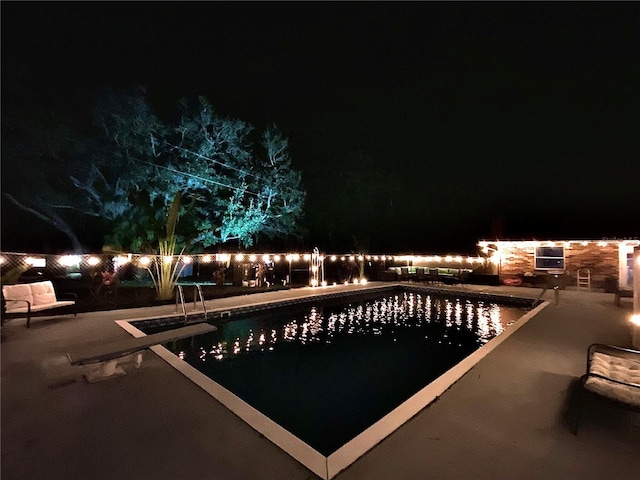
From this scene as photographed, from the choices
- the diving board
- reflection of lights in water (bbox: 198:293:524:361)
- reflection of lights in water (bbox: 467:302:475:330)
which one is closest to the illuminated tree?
reflection of lights in water (bbox: 198:293:524:361)

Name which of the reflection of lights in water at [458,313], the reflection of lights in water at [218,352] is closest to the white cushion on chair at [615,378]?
the reflection of lights in water at [458,313]

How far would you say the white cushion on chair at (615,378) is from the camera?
2.84 m

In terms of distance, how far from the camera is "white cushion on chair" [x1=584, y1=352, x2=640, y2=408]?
9.31 feet

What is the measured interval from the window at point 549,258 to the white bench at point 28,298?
723 inches

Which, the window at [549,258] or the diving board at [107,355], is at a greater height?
the window at [549,258]

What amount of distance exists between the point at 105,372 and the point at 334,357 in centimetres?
365

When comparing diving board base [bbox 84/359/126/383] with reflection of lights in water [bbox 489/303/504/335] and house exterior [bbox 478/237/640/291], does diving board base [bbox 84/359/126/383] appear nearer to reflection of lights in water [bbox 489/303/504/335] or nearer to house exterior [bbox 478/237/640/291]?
reflection of lights in water [bbox 489/303/504/335]

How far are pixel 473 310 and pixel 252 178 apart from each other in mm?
11534

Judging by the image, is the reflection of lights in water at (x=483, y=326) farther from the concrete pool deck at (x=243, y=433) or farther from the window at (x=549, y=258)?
the window at (x=549, y=258)

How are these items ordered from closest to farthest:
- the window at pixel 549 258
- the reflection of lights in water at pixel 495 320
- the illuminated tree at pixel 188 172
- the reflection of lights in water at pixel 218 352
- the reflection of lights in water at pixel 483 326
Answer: the reflection of lights in water at pixel 218 352 → the reflection of lights in water at pixel 483 326 → the reflection of lights in water at pixel 495 320 → the illuminated tree at pixel 188 172 → the window at pixel 549 258

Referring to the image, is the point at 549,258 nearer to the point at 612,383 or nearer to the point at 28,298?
the point at 612,383

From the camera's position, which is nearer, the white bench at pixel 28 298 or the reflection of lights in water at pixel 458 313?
the white bench at pixel 28 298

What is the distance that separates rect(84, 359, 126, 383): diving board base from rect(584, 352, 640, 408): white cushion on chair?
5286 mm

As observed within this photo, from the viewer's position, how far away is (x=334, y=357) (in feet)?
20.6
